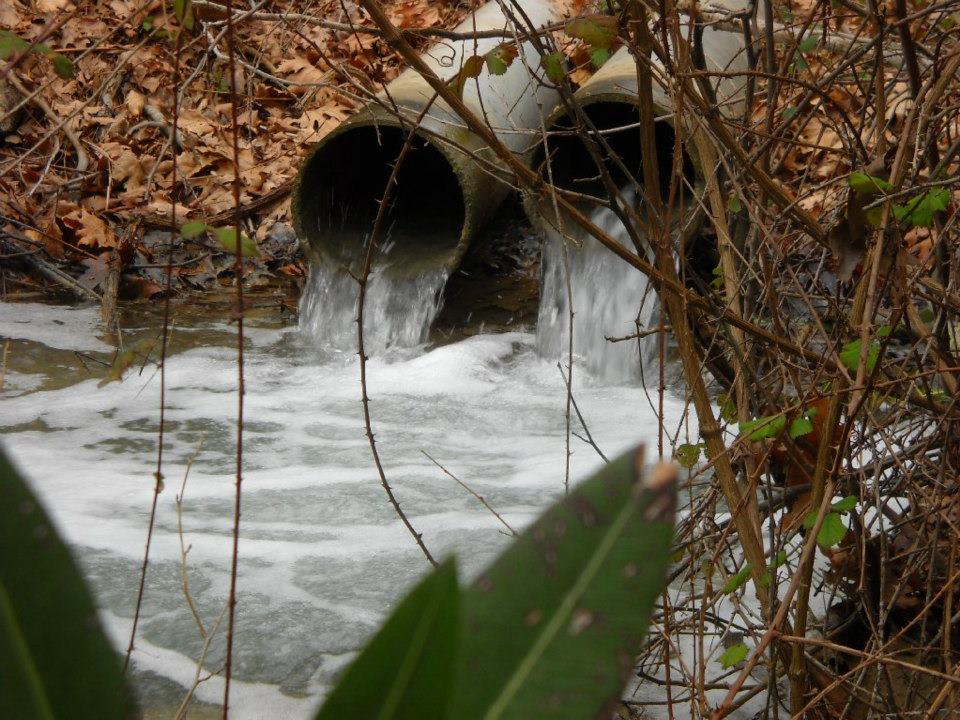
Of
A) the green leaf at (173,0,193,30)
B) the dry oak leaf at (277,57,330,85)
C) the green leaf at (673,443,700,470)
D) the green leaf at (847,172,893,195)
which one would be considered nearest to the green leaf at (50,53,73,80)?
the green leaf at (173,0,193,30)

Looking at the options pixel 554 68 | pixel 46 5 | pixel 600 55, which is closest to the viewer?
pixel 554 68

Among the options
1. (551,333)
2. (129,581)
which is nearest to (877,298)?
(129,581)

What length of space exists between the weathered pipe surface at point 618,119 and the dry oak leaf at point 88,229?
8.76ft

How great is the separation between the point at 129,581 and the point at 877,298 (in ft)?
7.29

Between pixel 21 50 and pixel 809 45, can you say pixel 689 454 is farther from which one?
pixel 21 50

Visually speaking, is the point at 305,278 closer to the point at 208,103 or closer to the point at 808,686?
the point at 208,103

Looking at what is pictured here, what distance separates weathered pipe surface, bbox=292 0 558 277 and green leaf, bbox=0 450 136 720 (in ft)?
14.5

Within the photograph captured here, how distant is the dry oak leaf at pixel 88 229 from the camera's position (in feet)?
19.4

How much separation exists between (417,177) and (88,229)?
81.2 inches

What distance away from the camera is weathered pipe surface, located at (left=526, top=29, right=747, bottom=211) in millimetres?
4594

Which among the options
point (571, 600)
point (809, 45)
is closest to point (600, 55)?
point (809, 45)

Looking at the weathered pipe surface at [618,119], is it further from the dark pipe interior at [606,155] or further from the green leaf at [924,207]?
the green leaf at [924,207]

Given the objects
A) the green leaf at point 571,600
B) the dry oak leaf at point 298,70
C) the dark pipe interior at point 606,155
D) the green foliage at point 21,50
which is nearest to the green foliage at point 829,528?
the green leaf at point 571,600

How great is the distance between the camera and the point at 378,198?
617cm
